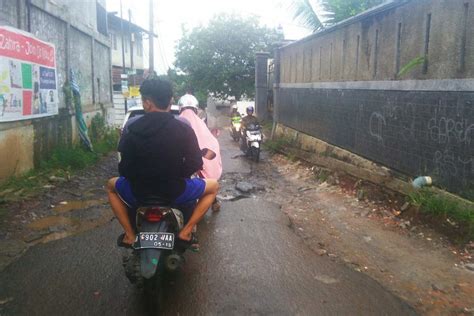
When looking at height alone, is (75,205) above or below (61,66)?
below

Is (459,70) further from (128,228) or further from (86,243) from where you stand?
(86,243)

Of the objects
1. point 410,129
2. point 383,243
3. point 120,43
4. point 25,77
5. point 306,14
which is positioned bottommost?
point 383,243

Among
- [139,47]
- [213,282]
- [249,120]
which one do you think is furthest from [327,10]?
[139,47]

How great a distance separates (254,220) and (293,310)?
2934mm

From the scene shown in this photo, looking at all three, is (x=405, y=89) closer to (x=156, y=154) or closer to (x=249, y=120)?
(x=156, y=154)

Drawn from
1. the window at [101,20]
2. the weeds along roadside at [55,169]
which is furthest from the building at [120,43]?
the weeds along roadside at [55,169]

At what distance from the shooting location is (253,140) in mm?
12969

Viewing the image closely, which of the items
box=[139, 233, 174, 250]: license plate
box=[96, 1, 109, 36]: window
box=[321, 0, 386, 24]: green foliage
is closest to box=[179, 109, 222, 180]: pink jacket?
box=[139, 233, 174, 250]: license plate

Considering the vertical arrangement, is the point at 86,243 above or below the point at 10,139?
below

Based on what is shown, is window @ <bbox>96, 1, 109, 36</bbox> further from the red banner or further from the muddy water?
the muddy water

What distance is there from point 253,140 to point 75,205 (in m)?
6.43

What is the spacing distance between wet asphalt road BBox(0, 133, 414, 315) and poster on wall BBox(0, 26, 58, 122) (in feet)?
10.3

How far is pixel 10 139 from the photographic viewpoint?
7.76 m

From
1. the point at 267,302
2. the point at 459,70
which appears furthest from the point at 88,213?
the point at 459,70
